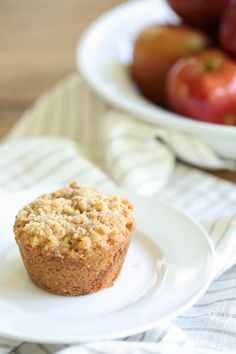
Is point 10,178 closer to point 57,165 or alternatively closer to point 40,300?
point 57,165

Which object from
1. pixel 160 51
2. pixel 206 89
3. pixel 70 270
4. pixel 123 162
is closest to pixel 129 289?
pixel 70 270

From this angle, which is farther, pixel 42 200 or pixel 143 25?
pixel 143 25

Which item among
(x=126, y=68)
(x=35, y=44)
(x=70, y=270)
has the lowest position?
(x=35, y=44)

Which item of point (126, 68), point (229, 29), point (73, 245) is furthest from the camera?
point (126, 68)

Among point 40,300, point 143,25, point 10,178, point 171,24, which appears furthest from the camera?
point 143,25

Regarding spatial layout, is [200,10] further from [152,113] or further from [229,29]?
[152,113]

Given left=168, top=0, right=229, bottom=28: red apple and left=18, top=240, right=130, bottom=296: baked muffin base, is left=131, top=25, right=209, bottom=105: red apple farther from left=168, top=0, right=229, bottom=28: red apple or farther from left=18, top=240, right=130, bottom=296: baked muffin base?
left=18, top=240, right=130, bottom=296: baked muffin base

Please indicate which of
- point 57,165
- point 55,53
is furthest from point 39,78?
point 57,165
